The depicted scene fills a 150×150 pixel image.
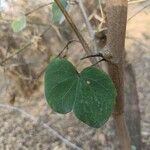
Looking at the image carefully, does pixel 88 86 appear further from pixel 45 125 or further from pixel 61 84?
pixel 45 125

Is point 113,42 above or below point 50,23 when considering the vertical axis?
above

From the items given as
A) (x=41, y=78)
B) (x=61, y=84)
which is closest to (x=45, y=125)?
(x=41, y=78)

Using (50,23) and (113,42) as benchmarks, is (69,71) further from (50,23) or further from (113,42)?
(50,23)

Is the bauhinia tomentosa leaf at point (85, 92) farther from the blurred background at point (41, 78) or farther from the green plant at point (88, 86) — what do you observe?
the blurred background at point (41, 78)

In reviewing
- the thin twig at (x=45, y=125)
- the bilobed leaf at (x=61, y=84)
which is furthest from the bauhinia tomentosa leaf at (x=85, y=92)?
the thin twig at (x=45, y=125)

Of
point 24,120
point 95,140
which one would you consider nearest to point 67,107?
point 95,140
